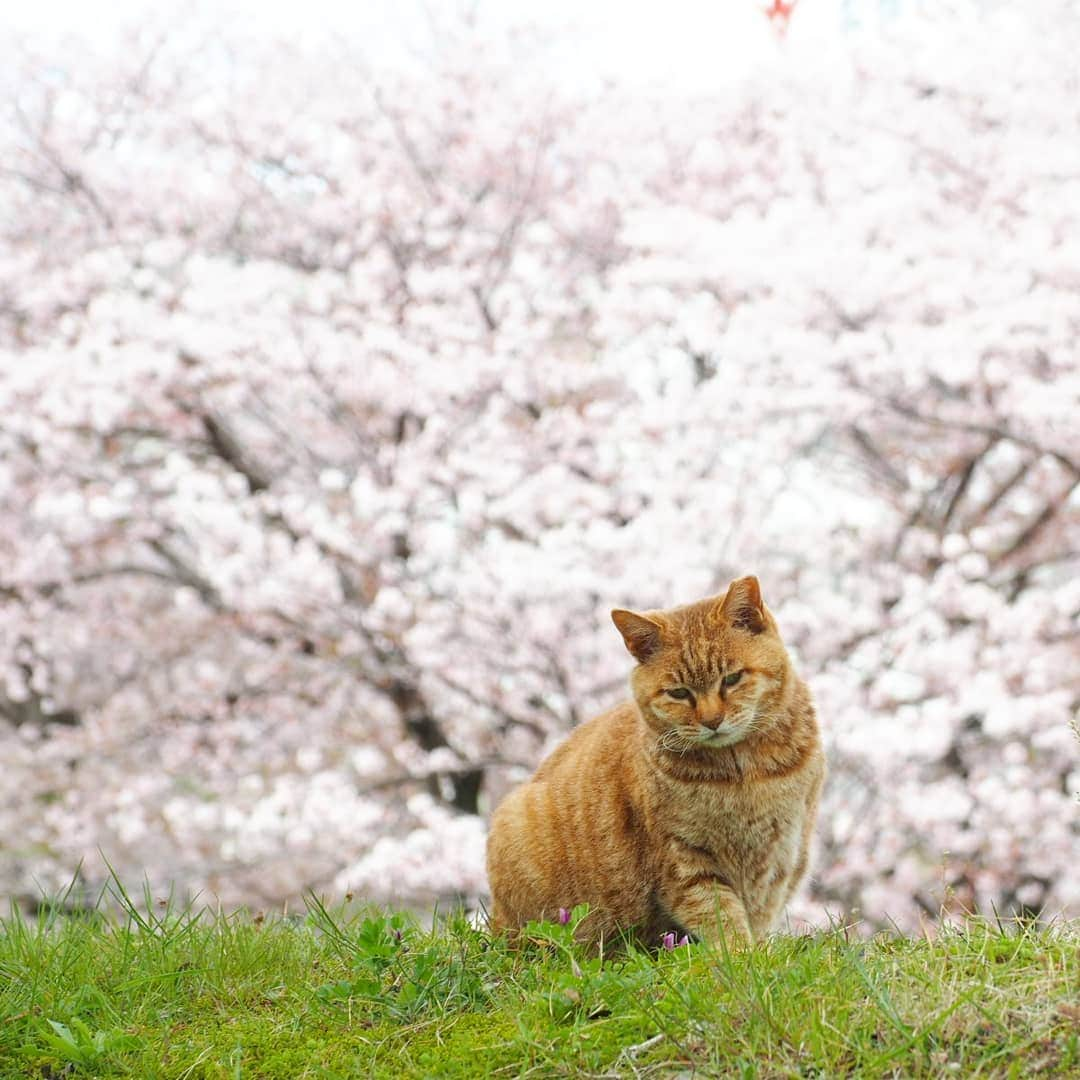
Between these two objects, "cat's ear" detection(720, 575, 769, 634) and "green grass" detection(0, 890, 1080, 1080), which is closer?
"green grass" detection(0, 890, 1080, 1080)

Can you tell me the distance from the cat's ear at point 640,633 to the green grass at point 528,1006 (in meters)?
0.78

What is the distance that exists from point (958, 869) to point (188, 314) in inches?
275

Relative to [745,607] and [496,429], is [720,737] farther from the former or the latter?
[496,429]

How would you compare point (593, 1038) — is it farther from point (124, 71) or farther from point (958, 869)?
point (124, 71)

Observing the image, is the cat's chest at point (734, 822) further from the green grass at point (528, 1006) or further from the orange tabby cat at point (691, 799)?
the green grass at point (528, 1006)

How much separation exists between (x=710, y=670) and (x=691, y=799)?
0.33 m

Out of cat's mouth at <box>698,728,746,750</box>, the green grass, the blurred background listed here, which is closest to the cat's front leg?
the green grass

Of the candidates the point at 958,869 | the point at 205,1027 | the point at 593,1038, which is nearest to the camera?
the point at 593,1038

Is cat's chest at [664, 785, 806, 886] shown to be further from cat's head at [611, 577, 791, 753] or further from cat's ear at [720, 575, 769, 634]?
cat's ear at [720, 575, 769, 634]

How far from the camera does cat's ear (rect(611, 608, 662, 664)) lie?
3.12m

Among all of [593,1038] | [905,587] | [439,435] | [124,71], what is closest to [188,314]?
[439,435]

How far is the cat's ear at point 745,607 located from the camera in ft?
10.1

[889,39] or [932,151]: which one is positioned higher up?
[889,39]

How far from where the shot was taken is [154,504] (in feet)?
31.3
